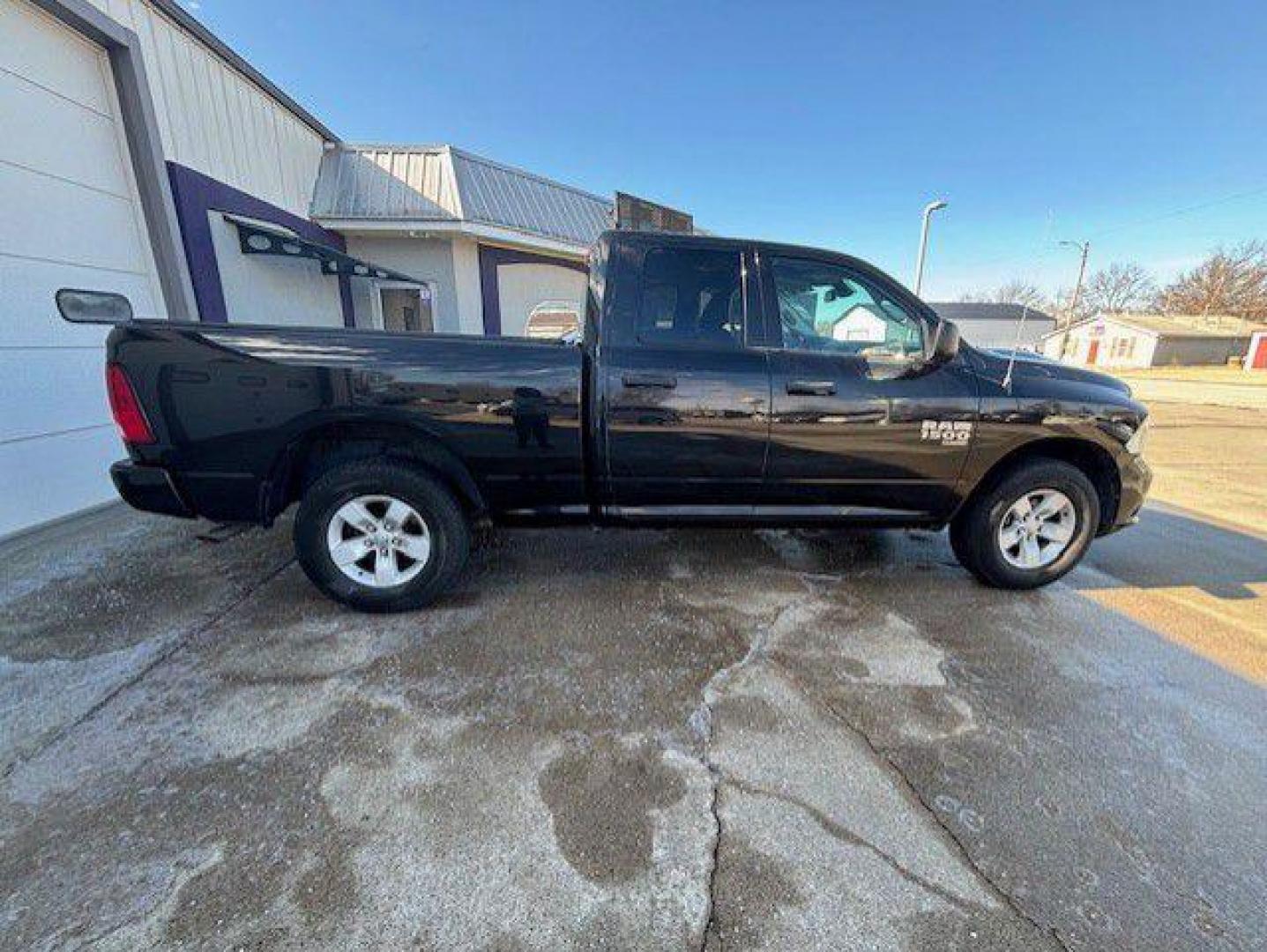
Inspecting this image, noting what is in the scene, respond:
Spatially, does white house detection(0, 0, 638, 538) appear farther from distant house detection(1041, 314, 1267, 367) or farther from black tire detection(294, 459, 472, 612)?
distant house detection(1041, 314, 1267, 367)

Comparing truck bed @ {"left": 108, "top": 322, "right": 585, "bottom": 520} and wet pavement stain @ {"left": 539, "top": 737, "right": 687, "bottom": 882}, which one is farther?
truck bed @ {"left": 108, "top": 322, "right": 585, "bottom": 520}

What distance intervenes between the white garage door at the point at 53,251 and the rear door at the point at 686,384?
4.64 m

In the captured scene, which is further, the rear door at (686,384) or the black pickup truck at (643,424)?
the rear door at (686,384)

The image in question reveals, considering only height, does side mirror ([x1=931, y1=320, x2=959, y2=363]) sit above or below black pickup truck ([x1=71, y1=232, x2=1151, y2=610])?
above

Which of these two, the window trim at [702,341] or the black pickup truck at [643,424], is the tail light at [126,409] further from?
the window trim at [702,341]

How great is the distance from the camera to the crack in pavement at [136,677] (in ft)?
7.02

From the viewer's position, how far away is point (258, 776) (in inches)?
80.3

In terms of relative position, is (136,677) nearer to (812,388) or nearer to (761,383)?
(761,383)

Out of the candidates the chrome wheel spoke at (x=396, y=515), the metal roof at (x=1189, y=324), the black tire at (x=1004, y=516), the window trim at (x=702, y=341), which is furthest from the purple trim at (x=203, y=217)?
the metal roof at (x=1189, y=324)

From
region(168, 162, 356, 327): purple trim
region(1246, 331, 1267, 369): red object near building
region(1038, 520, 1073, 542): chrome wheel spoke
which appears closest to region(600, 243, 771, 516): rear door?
region(1038, 520, 1073, 542): chrome wheel spoke

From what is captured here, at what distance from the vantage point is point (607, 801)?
1.96 meters

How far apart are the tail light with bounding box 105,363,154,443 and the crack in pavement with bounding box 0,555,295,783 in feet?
3.35

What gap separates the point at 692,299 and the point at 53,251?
5.27 metres

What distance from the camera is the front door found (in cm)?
321
